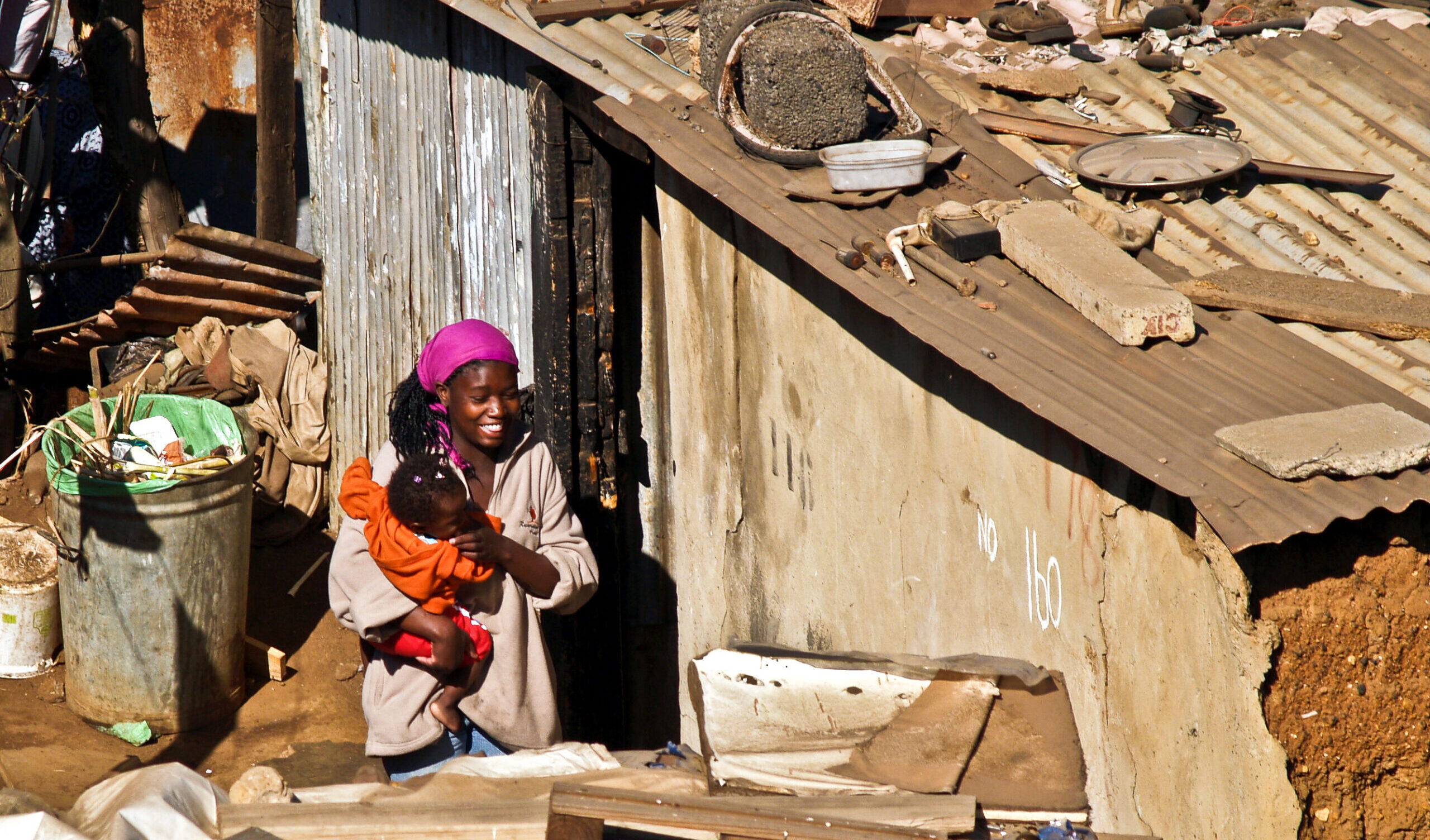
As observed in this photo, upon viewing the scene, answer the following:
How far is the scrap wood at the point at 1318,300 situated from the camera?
2715mm

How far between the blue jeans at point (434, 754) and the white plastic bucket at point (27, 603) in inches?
134

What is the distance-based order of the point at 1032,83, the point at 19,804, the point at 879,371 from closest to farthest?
the point at 19,804, the point at 879,371, the point at 1032,83

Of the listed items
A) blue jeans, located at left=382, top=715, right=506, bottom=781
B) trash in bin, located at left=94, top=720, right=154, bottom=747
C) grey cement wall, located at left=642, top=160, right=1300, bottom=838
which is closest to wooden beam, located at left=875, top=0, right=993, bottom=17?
grey cement wall, located at left=642, top=160, right=1300, bottom=838

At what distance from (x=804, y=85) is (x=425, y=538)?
1677mm

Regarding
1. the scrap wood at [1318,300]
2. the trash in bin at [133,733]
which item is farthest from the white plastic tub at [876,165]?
the trash in bin at [133,733]

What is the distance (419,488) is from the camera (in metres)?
3.00

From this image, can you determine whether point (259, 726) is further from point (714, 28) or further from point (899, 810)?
point (899, 810)

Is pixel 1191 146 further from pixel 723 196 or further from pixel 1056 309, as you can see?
pixel 723 196

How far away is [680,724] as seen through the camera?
4.99 metres

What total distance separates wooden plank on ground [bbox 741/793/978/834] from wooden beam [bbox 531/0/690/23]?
120 inches

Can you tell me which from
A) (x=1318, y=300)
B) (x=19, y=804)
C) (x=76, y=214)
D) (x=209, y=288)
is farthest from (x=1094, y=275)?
(x=76, y=214)

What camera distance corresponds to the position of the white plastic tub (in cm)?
327

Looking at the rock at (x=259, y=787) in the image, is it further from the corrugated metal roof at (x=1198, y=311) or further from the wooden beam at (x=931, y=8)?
the wooden beam at (x=931, y=8)

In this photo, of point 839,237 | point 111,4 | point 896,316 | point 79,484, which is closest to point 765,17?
point 839,237
